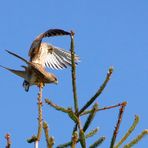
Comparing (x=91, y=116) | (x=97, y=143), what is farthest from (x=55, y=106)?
(x=97, y=143)

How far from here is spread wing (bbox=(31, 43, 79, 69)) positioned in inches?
205

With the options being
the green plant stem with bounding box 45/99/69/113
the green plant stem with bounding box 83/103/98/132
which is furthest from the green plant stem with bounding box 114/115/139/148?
the green plant stem with bounding box 45/99/69/113

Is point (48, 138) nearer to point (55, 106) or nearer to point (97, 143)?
point (55, 106)

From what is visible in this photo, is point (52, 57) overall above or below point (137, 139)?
above

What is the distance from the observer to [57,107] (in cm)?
386

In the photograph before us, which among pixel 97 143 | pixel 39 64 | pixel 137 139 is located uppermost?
pixel 39 64

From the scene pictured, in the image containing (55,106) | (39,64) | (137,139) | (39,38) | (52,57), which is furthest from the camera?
(52,57)

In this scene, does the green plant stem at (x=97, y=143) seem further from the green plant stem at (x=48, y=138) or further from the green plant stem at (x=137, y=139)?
the green plant stem at (x=48, y=138)


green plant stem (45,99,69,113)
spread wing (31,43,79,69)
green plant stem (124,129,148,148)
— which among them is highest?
spread wing (31,43,79,69)

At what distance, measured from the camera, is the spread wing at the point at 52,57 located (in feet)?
17.1

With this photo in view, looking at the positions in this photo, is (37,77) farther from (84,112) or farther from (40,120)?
(40,120)

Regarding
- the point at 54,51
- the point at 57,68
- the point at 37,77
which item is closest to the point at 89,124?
the point at 37,77

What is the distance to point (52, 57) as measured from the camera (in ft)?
20.7

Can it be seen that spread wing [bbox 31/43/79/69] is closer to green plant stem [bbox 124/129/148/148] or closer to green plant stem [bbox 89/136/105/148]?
green plant stem [bbox 89/136/105/148]
